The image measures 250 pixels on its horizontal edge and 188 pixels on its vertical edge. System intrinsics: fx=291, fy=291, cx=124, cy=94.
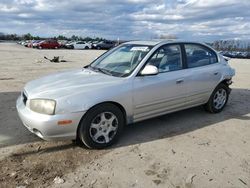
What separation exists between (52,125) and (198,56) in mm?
3329

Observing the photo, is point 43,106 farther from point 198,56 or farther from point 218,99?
point 218,99

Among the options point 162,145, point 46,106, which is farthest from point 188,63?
point 46,106

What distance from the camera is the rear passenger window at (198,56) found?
5642mm

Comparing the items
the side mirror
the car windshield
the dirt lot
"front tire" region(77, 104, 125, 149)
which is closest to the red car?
the dirt lot

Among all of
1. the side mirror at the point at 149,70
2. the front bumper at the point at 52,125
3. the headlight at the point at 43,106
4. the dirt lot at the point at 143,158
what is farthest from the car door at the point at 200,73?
the headlight at the point at 43,106

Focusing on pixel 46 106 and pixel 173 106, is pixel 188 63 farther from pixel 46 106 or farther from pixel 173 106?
pixel 46 106

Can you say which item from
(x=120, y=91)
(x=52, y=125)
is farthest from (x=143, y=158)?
(x=52, y=125)

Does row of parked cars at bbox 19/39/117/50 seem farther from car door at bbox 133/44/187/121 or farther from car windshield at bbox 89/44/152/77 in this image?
car door at bbox 133/44/187/121

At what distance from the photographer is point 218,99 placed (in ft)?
21.0

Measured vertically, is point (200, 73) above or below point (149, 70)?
below

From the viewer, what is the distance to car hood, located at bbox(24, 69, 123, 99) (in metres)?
4.19

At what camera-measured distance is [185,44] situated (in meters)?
5.65

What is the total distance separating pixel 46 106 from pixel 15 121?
72.2 inches

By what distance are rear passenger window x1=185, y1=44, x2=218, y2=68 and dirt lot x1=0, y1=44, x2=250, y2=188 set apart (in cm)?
118
